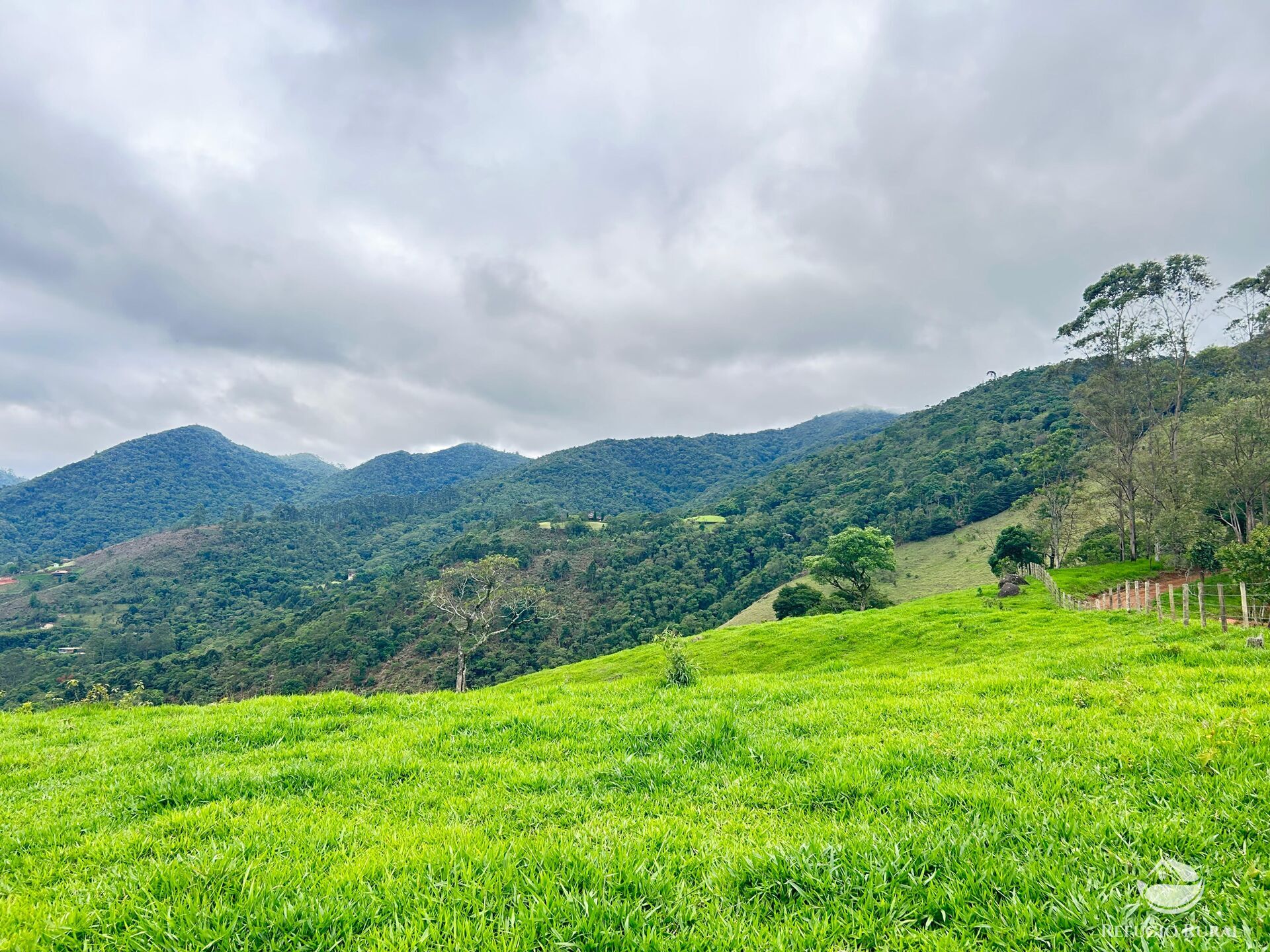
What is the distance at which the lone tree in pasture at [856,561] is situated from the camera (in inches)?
2314

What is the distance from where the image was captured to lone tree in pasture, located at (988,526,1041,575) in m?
52.9

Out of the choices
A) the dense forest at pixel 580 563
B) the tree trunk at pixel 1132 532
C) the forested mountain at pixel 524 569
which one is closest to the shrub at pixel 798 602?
the dense forest at pixel 580 563

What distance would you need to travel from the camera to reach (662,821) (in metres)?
4.84

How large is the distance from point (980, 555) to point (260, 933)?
296ft

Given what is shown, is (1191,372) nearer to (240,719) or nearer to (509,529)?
(240,719)

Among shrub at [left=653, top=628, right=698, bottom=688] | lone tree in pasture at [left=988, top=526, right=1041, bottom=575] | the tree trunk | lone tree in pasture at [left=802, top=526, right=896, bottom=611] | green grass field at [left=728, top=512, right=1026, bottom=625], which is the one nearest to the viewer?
shrub at [left=653, top=628, right=698, bottom=688]

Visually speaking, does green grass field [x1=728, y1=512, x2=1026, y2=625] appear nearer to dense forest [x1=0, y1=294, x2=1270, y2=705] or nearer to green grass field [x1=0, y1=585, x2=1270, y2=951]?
dense forest [x1=0, y1=294, x2=1270, y2=705]

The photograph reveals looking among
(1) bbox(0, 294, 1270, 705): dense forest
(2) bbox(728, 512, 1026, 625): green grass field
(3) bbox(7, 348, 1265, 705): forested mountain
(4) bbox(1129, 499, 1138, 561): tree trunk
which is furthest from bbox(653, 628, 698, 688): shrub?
(3) bbox(7, 348, 1265, 705): forested mountain

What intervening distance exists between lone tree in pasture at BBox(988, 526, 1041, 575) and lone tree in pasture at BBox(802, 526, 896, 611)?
33.8 feet

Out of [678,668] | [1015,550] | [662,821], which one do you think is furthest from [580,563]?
[662,821]

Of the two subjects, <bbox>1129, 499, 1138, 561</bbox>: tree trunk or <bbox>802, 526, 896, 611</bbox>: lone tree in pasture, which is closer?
<bbox>1129, 499, 1138, 561</bbox>: tree trunk

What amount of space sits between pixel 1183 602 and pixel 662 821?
27.1 metres

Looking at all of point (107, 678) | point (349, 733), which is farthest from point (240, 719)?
point (107, 678)

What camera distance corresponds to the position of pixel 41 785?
21.6 ft
